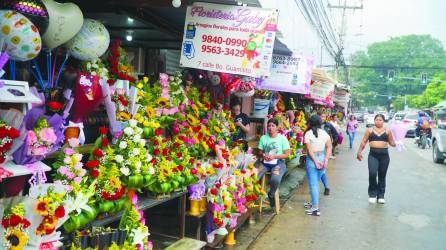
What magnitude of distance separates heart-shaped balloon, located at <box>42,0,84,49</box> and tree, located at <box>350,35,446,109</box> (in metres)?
92.9

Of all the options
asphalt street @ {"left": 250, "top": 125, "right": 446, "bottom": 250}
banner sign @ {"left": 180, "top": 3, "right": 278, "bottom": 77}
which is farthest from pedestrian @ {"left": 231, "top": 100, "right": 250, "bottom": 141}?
banner sign @ {"left": 180, "top": 3, "right": 278, "bottom": 77}

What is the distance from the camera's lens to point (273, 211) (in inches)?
319

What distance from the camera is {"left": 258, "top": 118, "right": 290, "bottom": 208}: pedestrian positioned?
7.40 meters

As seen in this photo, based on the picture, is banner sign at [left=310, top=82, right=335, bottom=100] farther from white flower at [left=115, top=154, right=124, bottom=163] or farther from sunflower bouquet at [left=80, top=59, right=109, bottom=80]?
white flower at [left=115, top=154, right=124, bottom=163]

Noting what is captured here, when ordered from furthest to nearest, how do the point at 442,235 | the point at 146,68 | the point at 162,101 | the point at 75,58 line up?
the point at 146,68 → the point at 442,235 → the point at 162,101 → the point at 75,58

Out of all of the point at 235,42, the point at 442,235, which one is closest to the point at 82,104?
the point at 235,42

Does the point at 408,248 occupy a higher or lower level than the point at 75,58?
lower

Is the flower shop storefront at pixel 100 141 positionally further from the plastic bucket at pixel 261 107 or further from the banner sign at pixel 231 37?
the plastic bucket at pixel 261 107

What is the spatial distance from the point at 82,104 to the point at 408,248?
496cm

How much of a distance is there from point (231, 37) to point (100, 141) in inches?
81.1

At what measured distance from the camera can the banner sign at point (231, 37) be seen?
16.2 ft

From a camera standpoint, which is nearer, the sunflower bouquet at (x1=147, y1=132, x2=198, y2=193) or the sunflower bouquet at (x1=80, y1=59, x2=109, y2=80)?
the sunflower bouquet at (x1=80, y1=59, x2=109, y2=80)

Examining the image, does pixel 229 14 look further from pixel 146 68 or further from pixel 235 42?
pixel 146 68

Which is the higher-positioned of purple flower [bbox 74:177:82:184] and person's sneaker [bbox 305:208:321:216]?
purple flower [bbox 74:177:82:184]
